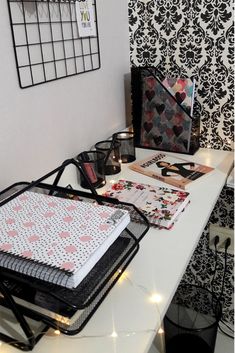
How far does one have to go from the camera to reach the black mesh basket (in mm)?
1563

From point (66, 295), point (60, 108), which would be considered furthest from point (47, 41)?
point (66, 295)

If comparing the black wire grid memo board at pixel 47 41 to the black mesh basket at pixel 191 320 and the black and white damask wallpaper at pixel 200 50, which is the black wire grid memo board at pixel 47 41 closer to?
the black and white damask wallpaper at pixel 200 50

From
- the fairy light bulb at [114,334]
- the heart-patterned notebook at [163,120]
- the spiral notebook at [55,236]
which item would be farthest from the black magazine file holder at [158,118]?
the fairy light bulb at [114,334]

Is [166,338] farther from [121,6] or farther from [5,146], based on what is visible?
[121,6]

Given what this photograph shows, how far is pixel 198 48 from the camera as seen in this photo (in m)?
1.38

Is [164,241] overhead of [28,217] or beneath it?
beneath

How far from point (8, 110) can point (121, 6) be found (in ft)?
2.43

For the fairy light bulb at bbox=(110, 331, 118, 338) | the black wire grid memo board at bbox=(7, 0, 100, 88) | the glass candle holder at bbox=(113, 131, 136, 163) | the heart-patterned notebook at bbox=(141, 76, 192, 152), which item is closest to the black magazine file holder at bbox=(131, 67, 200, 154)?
the heart-patterned notebook at bbox=(141, 76, 192, 152)

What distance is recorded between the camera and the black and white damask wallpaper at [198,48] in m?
1.33

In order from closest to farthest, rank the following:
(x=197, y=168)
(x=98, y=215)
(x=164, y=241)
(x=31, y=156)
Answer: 1. (x=98, y=215)
2. (x=164, y=241)
3. (x=31, y=156)
4. (x=197, y=168)

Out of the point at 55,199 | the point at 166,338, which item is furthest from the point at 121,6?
the point at 166,338

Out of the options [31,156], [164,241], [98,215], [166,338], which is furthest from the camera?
[166,338]

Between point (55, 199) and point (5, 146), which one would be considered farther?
point (5, 146)

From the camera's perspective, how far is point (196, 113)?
1.46 metres
